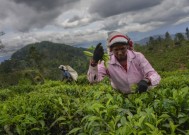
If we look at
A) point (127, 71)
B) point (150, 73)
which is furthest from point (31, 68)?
point (150, 73)

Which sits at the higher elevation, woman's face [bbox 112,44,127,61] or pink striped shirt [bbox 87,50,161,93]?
woman's face [bbox 112,44,127,61]

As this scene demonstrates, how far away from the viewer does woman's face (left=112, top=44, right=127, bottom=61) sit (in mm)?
4173

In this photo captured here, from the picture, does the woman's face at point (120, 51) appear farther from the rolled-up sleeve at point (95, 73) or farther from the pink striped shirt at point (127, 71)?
the rolled-up sleeve at point (95, 73)

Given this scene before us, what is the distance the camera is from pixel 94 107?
9.22ft

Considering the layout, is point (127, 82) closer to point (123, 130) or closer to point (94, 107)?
point (94, 107)

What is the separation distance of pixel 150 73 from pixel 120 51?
501 mm

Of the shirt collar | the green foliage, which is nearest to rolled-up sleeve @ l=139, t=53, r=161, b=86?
the shirt collar

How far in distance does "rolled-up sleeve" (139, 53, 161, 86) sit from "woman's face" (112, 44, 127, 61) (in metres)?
0.26

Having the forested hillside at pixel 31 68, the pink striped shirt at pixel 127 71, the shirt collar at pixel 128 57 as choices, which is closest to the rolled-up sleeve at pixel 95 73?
the pink striped shirt at pixel 127 71

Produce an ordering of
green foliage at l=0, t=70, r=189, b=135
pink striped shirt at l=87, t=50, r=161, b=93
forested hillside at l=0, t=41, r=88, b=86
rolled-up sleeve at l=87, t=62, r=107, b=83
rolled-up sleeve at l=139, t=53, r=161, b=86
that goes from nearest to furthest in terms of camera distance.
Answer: green foliage at l=0, t=70, r=189, b=135
rolled-up sleeve at l=139, t=53, r=161, b=86
rolled-up sleeve at l=87, t=62, r=107, b=83
pink striped shirt at l=87, t=50, r=161, b=93
forested hillside at l=0, t=41, r=88, b=86

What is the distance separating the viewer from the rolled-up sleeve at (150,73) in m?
3.96

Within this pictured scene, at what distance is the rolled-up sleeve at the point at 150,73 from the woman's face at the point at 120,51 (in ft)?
0.84

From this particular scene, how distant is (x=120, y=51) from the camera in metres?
4.23

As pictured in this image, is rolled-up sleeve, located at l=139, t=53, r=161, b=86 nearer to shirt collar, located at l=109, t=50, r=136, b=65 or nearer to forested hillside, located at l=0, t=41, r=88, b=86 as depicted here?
shirt collar, located at l=109, t=50, r=136, b=65
